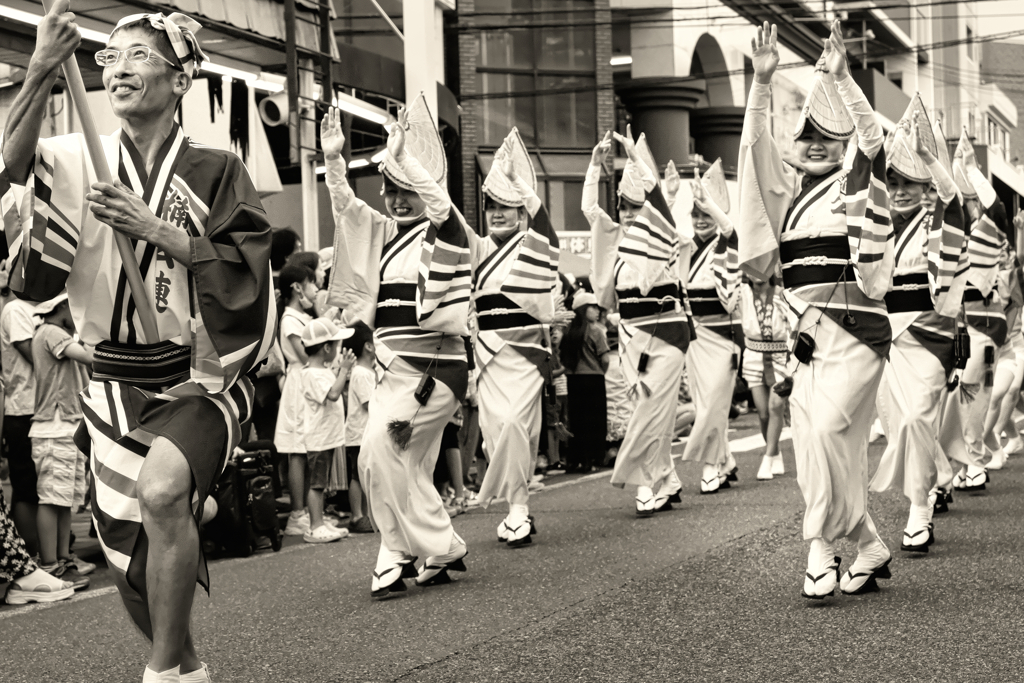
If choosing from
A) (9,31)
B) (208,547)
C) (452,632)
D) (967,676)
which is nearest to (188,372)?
(452,632)

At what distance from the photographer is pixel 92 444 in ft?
13.4

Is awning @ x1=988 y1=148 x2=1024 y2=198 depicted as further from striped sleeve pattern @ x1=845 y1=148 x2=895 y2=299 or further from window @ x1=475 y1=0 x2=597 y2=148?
striped sleeve pattern @ x1=845 y1=148 x2=895 y2=299

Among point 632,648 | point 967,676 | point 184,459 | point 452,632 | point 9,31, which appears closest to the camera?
point 184,459

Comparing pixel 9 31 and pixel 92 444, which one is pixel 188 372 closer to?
pixel 92 444

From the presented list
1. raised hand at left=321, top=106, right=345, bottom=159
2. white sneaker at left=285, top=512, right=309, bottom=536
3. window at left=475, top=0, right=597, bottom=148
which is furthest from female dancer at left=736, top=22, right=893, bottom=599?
window at left=475, top=0, right=597, bottom=148

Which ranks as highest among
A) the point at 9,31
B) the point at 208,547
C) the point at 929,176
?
the point at 9,31

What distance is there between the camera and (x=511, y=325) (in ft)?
27.5

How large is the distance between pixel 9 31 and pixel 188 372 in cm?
890

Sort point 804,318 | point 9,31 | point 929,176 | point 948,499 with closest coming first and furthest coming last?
point 804,318
point 929,176
point 948,499
point 9,31

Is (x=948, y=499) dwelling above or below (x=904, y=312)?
below

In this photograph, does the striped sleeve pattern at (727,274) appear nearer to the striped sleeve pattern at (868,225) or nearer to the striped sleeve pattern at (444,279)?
the striped sleeve pattern at (444,279)

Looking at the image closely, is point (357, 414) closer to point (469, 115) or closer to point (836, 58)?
point (836, 58)

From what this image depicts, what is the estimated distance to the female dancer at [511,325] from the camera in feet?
27.0

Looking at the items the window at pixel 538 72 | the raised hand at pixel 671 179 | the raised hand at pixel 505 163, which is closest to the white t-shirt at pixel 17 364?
the raised hand at pixel 505 163
